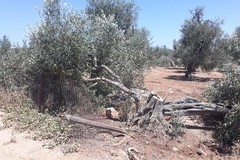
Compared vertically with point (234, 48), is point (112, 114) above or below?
below

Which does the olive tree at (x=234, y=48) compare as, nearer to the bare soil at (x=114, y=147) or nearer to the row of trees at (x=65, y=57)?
the row of trees at (x=65, y=57)

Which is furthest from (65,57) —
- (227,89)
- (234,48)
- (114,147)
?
(234,48)

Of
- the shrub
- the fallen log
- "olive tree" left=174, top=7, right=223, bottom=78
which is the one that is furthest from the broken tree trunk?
"olive tree" left=174, top=7, right=223, bottom=78

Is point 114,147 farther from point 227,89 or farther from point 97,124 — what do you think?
point 227,89

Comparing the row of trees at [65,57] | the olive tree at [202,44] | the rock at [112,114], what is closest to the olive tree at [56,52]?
the row of trees at [65,57]

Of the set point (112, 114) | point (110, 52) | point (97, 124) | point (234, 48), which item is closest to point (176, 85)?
point (234, 48)

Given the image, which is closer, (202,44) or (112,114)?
(112,114)

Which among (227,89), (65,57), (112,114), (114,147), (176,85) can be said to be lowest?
(176,85)

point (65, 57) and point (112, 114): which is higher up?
point (65, 57)

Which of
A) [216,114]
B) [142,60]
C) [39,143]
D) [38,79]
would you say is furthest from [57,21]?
[142,60]

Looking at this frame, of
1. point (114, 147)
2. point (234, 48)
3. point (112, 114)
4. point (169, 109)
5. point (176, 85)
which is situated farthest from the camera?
point (234, 48)

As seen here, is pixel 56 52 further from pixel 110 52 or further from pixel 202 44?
pixel 202 44

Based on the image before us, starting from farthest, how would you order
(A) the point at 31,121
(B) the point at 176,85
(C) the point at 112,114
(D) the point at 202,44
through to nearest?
(D) the point at 202,44 → (B) the point at 176,85 → (C) the point at 112,114 → (A) the point at 31,121

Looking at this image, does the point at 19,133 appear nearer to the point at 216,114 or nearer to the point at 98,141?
the point at 98,141
